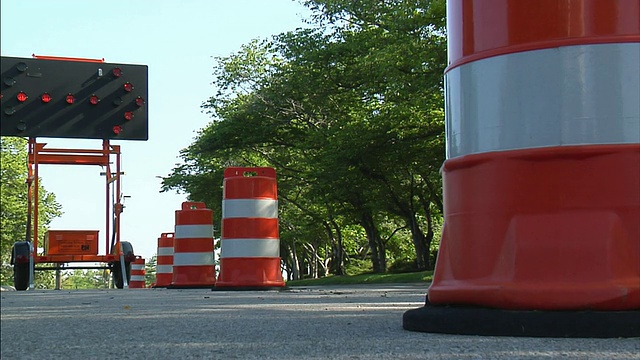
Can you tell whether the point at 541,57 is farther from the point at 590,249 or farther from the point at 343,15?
the point at 343,15

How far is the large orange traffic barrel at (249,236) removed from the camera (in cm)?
1078

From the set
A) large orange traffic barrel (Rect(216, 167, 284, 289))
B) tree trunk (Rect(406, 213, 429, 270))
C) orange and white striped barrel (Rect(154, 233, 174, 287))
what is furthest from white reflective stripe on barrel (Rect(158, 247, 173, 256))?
tree trunk (Rect(406, 213, 429, 270))

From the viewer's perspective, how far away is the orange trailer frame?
52.2ft

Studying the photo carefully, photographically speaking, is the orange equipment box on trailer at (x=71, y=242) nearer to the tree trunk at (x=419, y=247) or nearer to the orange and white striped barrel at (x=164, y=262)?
the orange and white striped barrel at (x=164, y=262)

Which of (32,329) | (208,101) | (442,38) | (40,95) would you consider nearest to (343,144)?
Answer: (442,38)

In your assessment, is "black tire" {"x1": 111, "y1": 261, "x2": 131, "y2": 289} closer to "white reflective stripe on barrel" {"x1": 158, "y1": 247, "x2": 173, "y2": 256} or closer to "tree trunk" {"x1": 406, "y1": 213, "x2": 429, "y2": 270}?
"white reflective stripe on barrel" {"x1": 158, "y1": 247, "x2": 173, "y2": 256}

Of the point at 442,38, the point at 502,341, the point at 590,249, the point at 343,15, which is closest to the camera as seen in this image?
the point at 502,341

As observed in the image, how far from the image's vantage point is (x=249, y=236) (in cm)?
1093

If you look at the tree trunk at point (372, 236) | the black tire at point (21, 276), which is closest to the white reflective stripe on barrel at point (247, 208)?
the black tire at point (21, 276)

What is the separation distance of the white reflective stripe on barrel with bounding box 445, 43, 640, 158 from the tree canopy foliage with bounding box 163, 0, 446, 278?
1969cm

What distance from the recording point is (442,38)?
82.6ft

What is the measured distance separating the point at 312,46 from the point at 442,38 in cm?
939

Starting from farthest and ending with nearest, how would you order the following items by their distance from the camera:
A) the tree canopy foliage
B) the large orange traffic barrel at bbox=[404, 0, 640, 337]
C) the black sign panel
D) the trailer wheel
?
the tree canopy foliage → the trailer wheel → the black sign panel → the large orange traffic barrel at bbox=[404, 0, 640, 337]

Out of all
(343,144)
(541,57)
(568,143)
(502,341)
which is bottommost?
(502,341)
